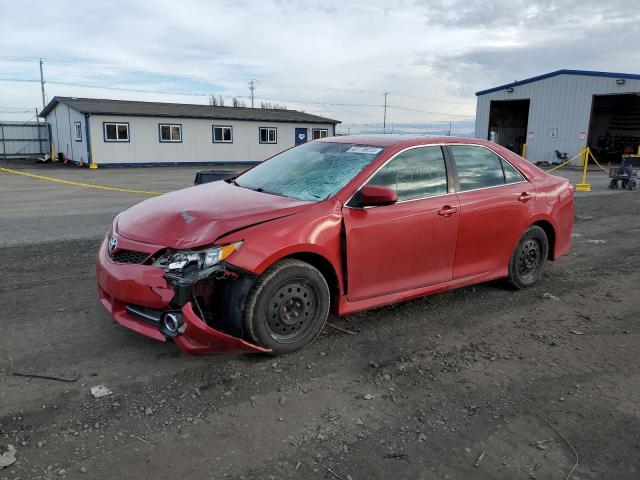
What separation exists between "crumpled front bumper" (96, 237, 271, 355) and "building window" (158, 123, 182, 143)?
28.0 m

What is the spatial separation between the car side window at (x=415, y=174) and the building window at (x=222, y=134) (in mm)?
28757

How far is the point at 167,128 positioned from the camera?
30.2 meters

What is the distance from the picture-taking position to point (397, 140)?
4707 mm

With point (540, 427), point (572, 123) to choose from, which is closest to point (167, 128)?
point (572, 123)

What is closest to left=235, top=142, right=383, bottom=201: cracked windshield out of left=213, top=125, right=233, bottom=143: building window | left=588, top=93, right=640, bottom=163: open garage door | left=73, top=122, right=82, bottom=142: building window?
left=73, top=122, right=82, bottom=142: building window

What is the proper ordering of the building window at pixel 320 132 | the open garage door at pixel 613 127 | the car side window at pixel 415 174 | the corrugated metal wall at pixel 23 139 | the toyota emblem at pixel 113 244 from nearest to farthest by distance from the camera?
the toyota emblem at pixel 113 244 < the car side window at pixel 415 174 < the open garage door at pixel 613 127 < the corrugated metal wall at pixel 23 139 < the building window at pixel 320 132

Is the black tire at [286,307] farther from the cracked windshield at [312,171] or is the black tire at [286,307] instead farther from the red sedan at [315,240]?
the cracked windshield at [312,171]

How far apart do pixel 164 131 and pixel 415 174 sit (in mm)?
27972

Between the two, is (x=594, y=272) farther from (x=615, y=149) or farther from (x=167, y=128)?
(x=615, y=149)

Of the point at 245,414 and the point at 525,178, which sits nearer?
the point at 245,414

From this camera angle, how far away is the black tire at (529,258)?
5453 millimetres

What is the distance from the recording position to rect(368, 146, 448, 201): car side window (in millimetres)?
4406

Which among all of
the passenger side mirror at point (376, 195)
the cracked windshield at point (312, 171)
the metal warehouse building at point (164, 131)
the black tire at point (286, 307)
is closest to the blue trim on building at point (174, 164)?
the metal warehouse building at point (164, 131)

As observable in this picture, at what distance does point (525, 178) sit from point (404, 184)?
178 cm
